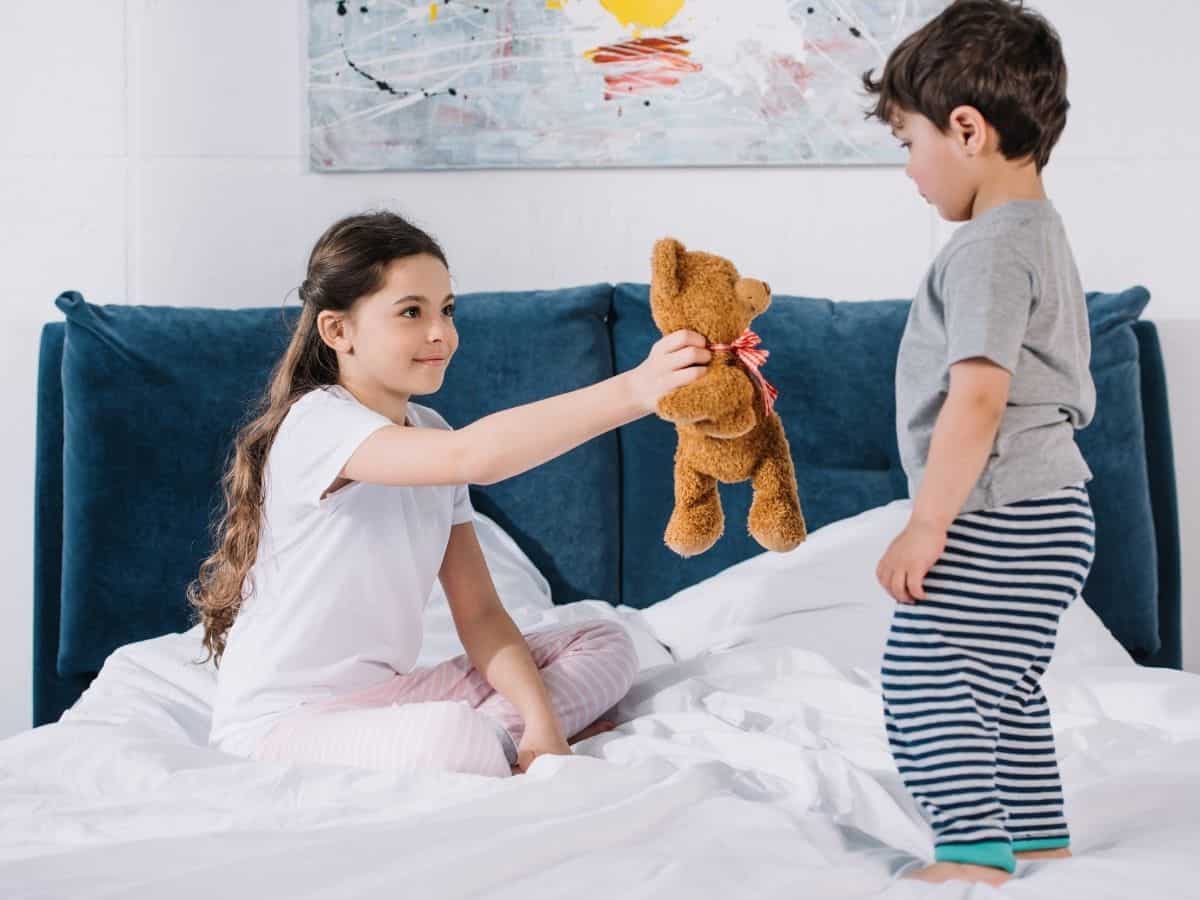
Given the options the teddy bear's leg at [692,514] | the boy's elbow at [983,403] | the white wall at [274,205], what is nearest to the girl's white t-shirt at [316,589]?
the teddy bear's leg at [692,514]

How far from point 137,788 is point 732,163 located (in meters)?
1.63

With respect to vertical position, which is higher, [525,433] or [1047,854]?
[525,433]

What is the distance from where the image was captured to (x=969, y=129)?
1.20 metres

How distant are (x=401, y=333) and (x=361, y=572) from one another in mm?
299

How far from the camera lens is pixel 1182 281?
240 cm

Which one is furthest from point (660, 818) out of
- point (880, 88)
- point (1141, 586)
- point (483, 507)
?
point (1141, 586)

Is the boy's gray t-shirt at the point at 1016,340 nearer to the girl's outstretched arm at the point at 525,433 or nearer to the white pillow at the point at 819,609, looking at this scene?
the girl's outstretched arm at the point at 525,433

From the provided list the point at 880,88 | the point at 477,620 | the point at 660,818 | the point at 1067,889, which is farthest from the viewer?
the point at 477,620

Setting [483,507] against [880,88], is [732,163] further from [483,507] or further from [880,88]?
[880,88]

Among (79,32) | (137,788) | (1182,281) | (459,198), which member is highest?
(79,32)

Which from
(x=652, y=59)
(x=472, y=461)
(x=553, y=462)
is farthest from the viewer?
(x=652, y=59)

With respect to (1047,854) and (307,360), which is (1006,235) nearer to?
(1047,854)

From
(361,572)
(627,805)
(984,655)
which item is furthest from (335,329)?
(984,655)

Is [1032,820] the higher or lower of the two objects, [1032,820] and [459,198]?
the lower
